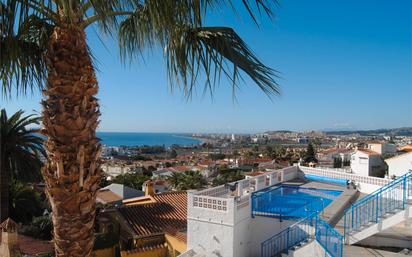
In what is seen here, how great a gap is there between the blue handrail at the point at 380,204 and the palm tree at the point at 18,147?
10661mm

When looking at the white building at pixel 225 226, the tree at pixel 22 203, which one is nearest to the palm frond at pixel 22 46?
the white building at pixel 225 226

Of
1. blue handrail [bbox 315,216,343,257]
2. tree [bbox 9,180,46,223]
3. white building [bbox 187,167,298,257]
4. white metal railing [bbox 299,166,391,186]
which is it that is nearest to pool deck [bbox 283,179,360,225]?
white metal railing [bbox 299,166,391,186]

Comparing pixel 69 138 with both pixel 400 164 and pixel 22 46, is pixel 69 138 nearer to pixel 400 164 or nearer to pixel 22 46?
pixel 22 46

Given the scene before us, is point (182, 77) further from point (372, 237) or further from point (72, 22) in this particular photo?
point (372, 237)

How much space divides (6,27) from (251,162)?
79.7 m

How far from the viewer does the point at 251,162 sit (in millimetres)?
81250

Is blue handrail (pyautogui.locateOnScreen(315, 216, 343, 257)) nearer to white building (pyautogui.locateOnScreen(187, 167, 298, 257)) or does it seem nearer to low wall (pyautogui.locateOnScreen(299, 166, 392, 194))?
white building (pyautogui.locateOnScreen(187, 167, 298, 257))

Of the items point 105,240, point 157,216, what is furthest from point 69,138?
point 157,216

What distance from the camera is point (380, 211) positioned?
31.5ft

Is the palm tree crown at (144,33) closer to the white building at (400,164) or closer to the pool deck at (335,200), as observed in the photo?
the pool deck at (335,200)

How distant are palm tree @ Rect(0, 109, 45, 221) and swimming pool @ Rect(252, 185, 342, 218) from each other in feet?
26.4

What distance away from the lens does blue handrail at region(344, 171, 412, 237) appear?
9.50m

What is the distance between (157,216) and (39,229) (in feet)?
18.5

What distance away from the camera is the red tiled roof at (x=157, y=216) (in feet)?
48.7
